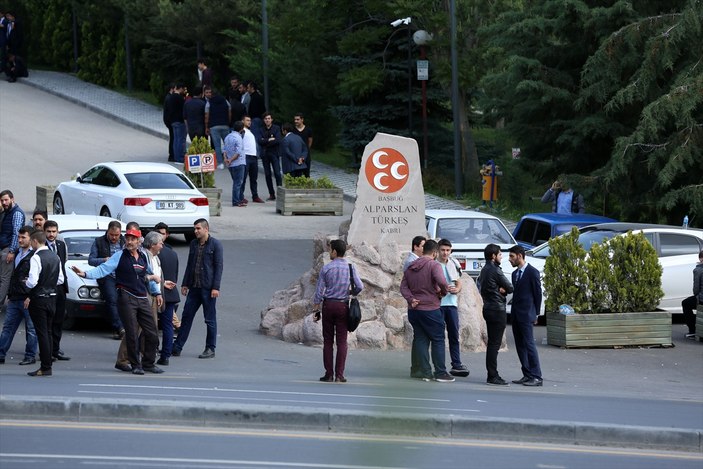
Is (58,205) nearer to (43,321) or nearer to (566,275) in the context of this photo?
(566,275)

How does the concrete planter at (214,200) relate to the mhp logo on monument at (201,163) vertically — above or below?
below

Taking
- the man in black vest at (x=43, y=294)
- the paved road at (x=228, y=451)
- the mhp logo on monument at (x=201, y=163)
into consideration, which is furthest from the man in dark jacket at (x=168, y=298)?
the mhp logo on monument at (x=201, y=163)

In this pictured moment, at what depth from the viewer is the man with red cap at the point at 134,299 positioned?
14.4m

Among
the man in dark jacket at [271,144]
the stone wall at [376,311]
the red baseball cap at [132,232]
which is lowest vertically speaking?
the stone wall at [376,311]

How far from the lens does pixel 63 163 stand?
36156 millimetres

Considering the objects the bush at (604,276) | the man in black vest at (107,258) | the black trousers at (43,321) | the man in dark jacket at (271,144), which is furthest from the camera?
the man in dark jacket at (271,144)

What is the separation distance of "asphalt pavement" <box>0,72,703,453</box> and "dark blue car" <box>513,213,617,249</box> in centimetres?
311

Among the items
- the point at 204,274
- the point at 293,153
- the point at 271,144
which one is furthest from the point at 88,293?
the point at 271,144

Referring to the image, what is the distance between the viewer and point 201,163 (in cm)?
2873

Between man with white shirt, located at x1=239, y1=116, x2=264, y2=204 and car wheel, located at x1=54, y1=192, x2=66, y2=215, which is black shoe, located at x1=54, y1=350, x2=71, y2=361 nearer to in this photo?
car wheel, located at x1=54, y1=192, x2=66, y2=215

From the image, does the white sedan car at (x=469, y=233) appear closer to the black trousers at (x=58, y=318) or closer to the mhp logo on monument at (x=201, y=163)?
the black trousers at (x=58, y=318)

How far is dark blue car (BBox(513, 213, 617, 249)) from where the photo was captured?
73.5 feet

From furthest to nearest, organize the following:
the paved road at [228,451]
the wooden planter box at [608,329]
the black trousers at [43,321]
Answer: the wooden planter box at [608,329] < the black trousers at [43,321] < the paved road at [228,451]

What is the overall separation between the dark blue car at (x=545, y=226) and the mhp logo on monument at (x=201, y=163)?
8196 mm
